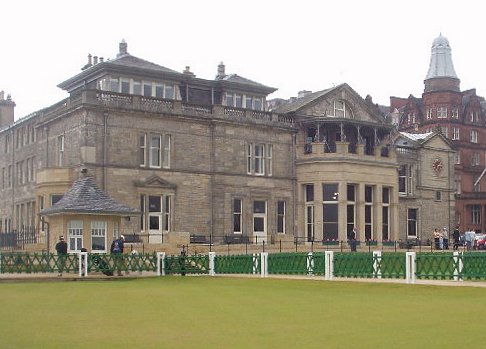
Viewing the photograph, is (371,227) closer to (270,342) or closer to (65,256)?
(65,256)

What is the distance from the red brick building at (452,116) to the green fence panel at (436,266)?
62.2m

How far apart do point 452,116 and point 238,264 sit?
64.6 m

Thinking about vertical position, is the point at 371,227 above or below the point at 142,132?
below

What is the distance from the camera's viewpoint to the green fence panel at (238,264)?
116 ft

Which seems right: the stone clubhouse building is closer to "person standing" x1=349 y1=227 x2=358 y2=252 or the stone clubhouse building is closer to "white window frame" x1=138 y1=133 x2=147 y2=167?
"white window frame" x1=138 y1=133 x2=147 y2=167

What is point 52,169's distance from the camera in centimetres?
4838

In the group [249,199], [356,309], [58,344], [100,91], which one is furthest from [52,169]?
[58,344]

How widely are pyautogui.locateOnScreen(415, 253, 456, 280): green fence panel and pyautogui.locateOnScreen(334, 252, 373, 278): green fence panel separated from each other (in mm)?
2180

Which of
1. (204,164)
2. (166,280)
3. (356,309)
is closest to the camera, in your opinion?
(356,309)

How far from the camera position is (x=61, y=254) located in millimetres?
34469

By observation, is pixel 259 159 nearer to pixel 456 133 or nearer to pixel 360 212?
pixel 360 212

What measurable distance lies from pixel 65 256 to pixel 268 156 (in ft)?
78.2

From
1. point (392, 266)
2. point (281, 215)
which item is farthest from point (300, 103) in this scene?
point (392, 266)

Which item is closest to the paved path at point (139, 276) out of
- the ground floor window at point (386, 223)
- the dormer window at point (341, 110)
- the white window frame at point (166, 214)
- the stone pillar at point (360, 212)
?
the white window frame at point (166, 214)
